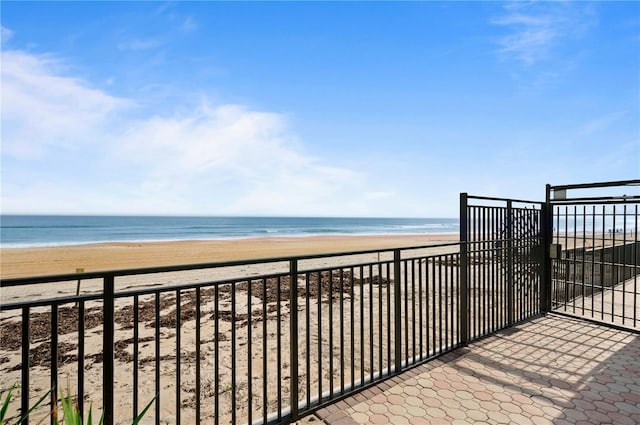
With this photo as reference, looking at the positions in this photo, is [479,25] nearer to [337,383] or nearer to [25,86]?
[337,383]

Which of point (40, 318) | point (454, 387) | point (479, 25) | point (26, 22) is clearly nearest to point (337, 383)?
point (454, 387)

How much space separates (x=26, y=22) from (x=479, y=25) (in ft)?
33.2

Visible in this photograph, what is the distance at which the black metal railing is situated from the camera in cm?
177

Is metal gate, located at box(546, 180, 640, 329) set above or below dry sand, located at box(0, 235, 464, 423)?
above

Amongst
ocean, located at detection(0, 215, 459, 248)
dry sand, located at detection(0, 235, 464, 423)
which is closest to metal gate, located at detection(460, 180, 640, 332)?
dry sand, located at detection(0, 235, 464, 423)

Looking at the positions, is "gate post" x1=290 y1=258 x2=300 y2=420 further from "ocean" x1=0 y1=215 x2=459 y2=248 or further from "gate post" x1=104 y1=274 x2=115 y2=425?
"ocean" x1=0 y1=215 x2=459 y2=248

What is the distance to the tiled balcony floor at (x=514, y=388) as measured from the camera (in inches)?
94.0

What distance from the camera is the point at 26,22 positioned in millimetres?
7137

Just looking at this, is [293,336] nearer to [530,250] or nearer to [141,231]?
[530,250]

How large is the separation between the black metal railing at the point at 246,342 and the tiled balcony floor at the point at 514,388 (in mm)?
209

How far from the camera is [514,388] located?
9.15 ft

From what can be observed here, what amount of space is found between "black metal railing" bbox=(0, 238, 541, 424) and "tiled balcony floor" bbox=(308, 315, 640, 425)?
21 centimetres

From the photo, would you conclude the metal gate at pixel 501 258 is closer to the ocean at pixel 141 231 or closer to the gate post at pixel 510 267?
the gate post at pixel 510 267

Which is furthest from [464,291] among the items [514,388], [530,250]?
[530,250]
